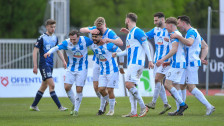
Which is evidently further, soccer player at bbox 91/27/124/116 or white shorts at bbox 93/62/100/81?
white shorts at bbox 93/62/100/81

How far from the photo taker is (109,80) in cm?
1165

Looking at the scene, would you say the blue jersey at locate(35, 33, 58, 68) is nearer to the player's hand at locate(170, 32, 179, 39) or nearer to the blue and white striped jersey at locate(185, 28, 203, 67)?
the player's hand at locate(170, 32, 179, 39)

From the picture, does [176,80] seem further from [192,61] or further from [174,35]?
[174,35]

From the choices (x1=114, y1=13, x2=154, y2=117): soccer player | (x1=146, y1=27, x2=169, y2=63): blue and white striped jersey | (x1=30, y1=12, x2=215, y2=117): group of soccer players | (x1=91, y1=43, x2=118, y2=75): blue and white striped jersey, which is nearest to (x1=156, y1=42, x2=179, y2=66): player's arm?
(x1=30, y1=12, x2=215, y2=117): group of soccer players

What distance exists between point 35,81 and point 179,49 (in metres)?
9.18

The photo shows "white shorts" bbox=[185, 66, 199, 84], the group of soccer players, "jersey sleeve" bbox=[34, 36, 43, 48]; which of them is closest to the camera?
the group of soccer players

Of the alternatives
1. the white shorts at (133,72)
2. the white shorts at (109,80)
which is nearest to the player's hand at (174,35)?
the white shorts at (133,72)

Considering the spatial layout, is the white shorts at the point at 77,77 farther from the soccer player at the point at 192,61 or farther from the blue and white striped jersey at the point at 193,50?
the blue and white striped jersey at the point at 193,50

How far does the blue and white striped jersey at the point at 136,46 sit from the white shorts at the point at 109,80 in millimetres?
668

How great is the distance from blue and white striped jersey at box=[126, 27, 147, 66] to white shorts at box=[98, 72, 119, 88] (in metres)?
0.67

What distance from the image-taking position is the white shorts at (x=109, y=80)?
1165cm

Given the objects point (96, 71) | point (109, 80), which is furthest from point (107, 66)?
point (96, 71)

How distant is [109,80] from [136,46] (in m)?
1.08

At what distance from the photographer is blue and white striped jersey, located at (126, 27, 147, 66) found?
1109cm
